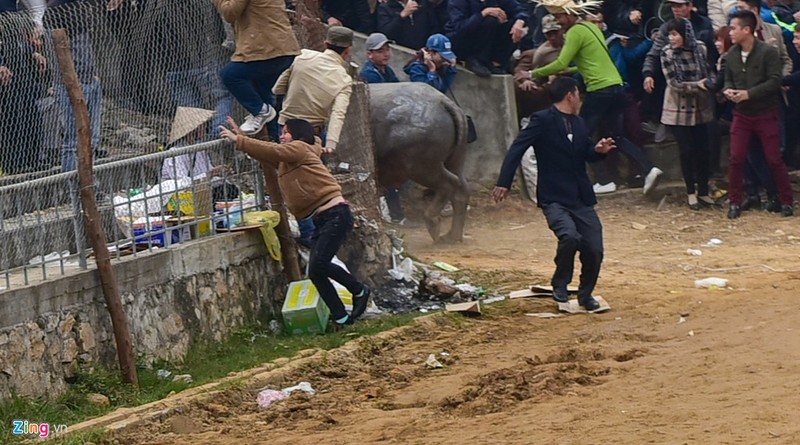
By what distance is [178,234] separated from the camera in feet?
36.7

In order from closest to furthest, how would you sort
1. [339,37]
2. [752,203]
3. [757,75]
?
[339,37] < [757,75] < [752,203]

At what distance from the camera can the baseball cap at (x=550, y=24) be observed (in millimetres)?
16641

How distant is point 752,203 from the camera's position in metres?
16.3

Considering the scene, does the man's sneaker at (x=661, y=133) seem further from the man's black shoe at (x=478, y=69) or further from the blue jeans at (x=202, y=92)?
the blue jeans at (x=202, y=92)

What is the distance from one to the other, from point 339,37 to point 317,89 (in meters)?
0.55

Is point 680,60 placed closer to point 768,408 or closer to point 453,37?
point 453,37

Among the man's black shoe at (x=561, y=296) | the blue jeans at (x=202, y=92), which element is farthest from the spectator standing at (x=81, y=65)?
the man's black shoe at (x=561, y=296)

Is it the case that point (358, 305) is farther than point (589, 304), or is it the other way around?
point (589, 304)

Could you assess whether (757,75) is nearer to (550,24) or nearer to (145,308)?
(550,24)

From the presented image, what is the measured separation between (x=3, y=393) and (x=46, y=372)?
0.44 metres

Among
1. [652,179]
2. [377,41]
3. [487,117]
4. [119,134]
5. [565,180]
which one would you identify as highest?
[377,41]

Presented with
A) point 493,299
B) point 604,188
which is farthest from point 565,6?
point 493,299

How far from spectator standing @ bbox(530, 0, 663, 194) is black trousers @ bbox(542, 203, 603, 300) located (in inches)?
185

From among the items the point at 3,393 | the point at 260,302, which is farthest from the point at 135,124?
the point at 3,393
